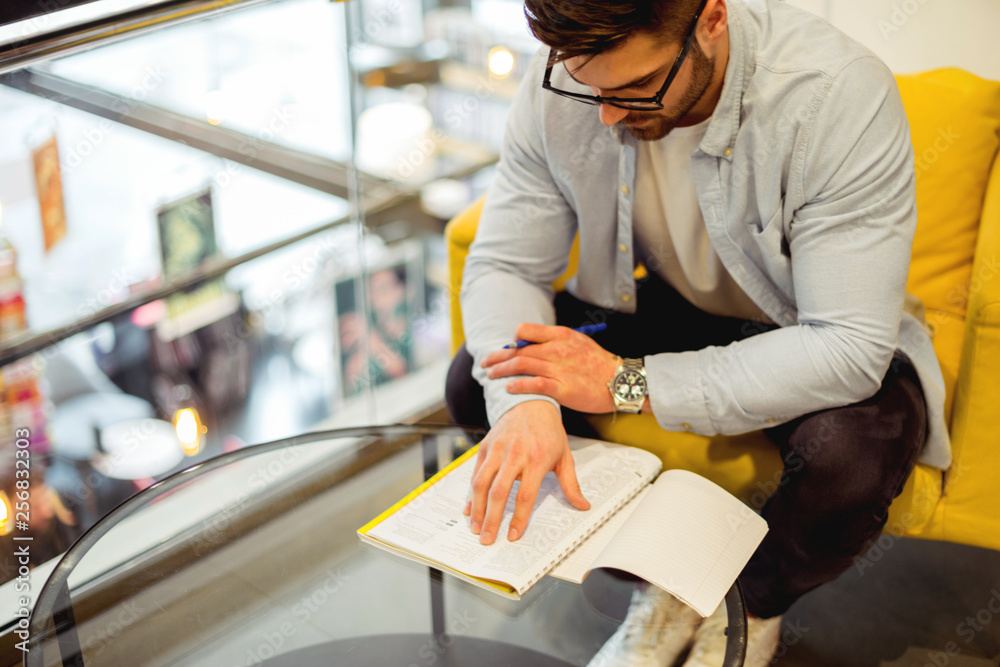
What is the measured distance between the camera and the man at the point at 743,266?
1061 mm

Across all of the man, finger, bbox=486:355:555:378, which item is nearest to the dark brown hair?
the man

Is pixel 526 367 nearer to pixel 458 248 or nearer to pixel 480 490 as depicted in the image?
pixel 480 490

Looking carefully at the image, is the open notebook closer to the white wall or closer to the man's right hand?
the man's right hand

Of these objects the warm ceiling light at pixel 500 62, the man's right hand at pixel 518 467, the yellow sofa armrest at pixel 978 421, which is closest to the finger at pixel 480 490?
the man's right hand at pixel 518 467

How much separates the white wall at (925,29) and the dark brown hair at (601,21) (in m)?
0.96

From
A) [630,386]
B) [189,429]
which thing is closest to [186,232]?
[189,429]

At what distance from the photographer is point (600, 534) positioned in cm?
102

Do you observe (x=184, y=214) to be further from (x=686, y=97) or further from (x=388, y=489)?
(x=686, y=97)

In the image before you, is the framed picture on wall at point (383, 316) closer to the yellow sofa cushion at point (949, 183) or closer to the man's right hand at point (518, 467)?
the man's right hand at point (518, 467)

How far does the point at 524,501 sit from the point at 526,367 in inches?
9.8

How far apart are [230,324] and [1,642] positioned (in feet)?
3.36

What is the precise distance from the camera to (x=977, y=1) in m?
1.66

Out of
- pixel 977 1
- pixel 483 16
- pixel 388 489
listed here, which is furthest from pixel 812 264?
pixel 483 16

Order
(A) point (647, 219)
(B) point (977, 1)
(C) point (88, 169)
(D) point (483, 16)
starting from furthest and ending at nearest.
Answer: (D) point (483, 16), (C) point (88, 169), (B) point (977, 1), (A) point (647, 219)
